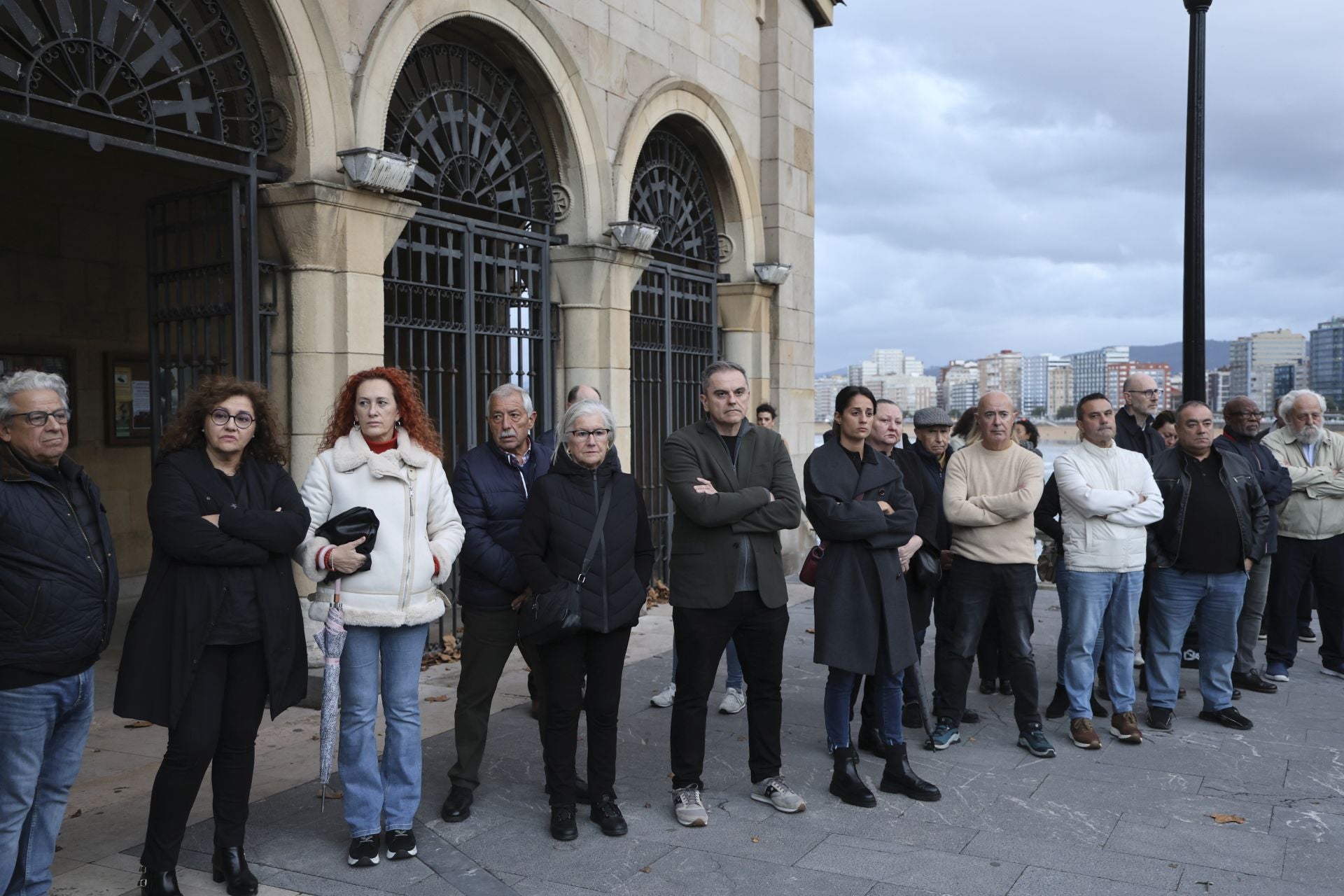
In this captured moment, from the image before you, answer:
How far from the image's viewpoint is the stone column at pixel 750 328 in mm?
11195

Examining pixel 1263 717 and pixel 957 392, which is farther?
pixel 957 392

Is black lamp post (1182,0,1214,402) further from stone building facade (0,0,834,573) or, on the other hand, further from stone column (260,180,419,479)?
stone column (260,180,419,479)

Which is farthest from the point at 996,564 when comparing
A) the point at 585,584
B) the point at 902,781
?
the point at 585,584

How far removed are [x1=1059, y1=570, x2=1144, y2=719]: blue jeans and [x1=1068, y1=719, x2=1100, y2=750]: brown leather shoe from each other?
49mm

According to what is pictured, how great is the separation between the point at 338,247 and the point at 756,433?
9.90 feet

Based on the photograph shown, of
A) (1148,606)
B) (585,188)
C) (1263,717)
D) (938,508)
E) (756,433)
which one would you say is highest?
(585,188)

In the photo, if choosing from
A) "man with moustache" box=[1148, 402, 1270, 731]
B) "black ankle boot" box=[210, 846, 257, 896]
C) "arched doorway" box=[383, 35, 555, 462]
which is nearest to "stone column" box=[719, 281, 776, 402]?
"arched doorway" box=[383, 35, 555, 462]

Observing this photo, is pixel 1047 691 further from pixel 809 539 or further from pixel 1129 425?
pixel 809 539

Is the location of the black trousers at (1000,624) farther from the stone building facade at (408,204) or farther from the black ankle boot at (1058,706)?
the stone building facade at (408,204)

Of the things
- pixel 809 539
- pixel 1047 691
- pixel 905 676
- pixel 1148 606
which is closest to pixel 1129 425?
pixel 1148 606

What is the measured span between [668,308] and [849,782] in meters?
6.36

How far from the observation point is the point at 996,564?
5.37m

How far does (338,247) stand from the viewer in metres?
6.26

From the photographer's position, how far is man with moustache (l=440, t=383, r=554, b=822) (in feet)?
14.5
